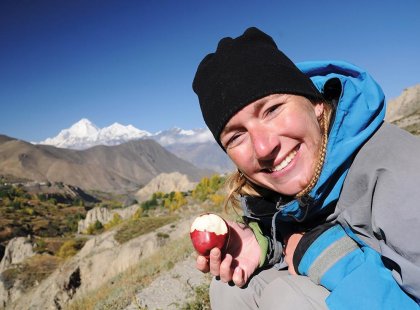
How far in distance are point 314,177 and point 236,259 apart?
109cm

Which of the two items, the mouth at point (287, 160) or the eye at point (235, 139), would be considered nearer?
the mouth at point (287, 160)

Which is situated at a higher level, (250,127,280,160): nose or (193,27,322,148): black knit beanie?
(193,27,322,148): black knit beanie

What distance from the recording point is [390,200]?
60.2 inches

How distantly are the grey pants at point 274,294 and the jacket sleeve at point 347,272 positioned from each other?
90 millimetres

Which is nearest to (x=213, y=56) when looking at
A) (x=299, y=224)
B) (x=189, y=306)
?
(x=299, y=224)

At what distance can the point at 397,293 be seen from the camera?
5.56 ft

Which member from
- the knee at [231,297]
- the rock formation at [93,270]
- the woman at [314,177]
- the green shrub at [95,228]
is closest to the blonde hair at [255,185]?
the woman at [314,177]

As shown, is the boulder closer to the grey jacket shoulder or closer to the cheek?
the cheek

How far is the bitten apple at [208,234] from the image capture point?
2.46 meters

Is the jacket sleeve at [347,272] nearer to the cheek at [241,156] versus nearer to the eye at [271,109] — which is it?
the cheek at [241,156]

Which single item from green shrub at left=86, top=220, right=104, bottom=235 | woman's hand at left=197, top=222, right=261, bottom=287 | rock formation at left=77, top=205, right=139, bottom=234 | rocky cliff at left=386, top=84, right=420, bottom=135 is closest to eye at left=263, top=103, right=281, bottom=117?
woman's hand at left=197, top=222, right=261, bottom=287

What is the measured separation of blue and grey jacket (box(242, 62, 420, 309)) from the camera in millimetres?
1533

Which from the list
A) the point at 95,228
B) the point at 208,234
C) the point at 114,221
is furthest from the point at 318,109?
the point at 95,228

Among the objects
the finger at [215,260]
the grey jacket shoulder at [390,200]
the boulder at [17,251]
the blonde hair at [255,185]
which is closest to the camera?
the grey jacket shoulder at [390,200]
